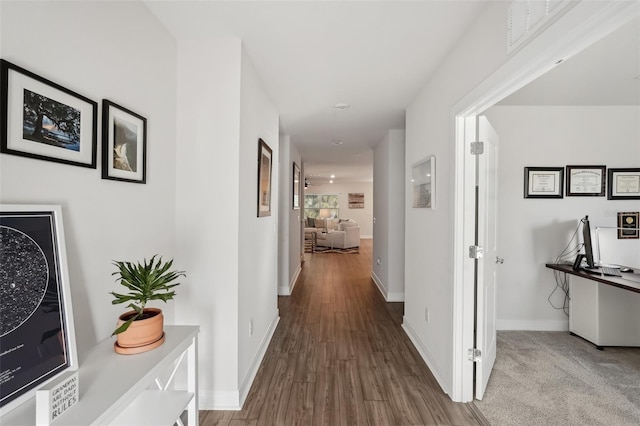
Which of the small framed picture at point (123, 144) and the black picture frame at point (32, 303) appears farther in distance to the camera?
the small framed picture at point (123, 144)

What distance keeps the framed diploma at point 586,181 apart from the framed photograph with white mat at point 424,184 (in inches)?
68.2

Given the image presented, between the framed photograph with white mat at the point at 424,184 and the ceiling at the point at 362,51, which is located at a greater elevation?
the ceiling at the point at 362,51

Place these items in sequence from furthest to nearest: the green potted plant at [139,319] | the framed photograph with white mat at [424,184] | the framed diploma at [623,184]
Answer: the framed diploma at [623,184] < the framed photograph with white mat at [424,184] < the green potted plant at [139,319]

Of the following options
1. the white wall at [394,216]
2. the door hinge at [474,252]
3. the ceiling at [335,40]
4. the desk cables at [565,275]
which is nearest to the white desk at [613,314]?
the desk cables at [565,275]

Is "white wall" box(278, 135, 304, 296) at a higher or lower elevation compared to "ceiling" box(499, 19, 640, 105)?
lower

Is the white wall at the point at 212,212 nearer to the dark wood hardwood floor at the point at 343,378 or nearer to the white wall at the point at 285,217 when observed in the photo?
the dark wood hardwood floor at the point at 343,378

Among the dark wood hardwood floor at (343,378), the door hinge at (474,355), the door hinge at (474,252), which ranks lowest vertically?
the dark wood hardwood floor at (343,378)

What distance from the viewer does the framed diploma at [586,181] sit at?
3076mm

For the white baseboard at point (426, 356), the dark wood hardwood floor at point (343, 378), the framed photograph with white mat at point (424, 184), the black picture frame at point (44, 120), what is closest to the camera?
the black picture frame at point (44, 120)

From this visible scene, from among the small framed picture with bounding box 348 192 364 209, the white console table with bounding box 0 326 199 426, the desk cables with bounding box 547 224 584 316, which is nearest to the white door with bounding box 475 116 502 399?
the desk cables with bounding box 547 224 584 316

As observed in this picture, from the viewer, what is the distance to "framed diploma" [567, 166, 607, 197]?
10.1 feet

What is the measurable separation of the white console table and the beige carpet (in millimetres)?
1880

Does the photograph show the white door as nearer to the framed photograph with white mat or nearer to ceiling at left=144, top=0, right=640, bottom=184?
the framed photograph with white mat

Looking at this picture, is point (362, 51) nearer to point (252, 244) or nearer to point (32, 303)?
point (252, 244)
